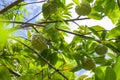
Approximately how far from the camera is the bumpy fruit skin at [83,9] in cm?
218

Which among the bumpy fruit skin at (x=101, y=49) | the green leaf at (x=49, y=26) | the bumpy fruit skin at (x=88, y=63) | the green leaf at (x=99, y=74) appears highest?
the green leaf at (x=99, y=74)

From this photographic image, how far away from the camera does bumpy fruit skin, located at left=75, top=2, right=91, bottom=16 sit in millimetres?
2178

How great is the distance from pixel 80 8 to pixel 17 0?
69 centimetres

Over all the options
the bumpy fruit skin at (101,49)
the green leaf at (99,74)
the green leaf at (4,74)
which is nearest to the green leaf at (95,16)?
the bumpy fruit skin at (101,49)

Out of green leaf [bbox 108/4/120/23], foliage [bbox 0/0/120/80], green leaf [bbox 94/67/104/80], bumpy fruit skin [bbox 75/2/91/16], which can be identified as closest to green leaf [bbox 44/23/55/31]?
foliage [bbox 0/0/120/80]

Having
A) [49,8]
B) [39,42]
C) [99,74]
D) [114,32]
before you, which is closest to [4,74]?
[39,42]

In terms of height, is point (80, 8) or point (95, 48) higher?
point (80, 8)

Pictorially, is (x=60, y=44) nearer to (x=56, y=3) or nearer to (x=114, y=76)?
(x=56, y=3)

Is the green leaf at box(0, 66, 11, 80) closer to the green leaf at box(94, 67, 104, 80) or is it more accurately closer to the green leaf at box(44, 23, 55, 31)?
the green leaf at box(44, 23, 55, 31)

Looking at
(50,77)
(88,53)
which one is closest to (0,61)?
(50,77)

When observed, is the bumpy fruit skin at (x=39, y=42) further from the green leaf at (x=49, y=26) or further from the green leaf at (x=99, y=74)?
the green leaf at (x=99, y=74)

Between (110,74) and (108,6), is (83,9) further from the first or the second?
(110,74)

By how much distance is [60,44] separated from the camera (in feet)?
7.43

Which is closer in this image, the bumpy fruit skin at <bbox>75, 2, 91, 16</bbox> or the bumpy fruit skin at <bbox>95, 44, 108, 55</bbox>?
the bumpy fruit skin at <bbox>95, 44, 108, 55</bbox>
